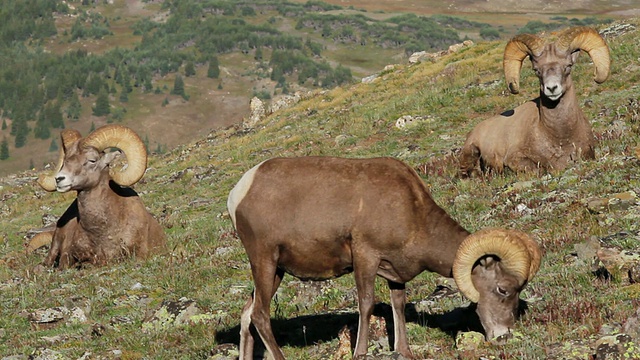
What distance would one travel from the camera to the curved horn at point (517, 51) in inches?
642

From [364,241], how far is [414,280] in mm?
3684

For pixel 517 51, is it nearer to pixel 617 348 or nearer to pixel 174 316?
pixel 174 316

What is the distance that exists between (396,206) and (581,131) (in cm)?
955

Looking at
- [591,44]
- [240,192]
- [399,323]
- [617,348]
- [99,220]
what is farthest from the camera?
[591,44]

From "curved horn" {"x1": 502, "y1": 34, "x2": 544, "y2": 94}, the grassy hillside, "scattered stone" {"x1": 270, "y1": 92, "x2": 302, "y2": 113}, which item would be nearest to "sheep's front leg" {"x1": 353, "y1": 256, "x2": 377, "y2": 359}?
the grassy hillside

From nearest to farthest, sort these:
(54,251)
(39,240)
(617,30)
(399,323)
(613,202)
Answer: (399,323), (613,202), (54,251), (39,240), (617,30)

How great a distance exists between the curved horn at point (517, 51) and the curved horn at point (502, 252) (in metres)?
9.45

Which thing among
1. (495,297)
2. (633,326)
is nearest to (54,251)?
(495,297)

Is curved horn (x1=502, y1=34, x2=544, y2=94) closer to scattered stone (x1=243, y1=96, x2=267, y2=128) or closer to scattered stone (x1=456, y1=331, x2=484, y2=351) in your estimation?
scattered stone (x1=456, y1=331, x2=484, y2=351)

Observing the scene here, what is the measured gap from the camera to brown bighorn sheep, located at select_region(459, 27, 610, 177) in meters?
15.8

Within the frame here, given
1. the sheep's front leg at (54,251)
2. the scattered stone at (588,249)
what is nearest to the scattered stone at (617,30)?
the scattered stone at (588,249)

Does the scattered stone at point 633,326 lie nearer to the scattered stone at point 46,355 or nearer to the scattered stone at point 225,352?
the scattered stone at point 225,352

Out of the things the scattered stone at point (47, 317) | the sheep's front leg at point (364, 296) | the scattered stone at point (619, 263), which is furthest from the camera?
the scattered stone at point (47, 317)

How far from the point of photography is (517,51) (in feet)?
57.1
